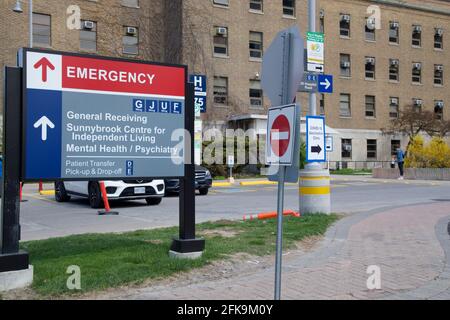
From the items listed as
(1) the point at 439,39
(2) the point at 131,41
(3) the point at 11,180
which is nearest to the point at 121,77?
(3) the point at 11,180

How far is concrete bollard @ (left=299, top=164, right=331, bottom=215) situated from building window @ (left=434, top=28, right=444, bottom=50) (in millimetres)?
43210

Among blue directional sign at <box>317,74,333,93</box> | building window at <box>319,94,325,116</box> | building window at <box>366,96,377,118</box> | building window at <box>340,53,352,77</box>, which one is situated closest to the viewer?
blue directional sign at <box>317,74,333,93</box>

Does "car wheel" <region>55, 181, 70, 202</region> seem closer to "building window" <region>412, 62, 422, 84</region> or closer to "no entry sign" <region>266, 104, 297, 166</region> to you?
"no entry sign" <region>266, 104, 297, 166</region>

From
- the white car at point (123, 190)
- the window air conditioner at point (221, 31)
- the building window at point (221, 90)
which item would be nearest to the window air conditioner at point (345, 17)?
the window air conditioner at point (221, 31)

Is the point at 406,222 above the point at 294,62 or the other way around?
the other way around

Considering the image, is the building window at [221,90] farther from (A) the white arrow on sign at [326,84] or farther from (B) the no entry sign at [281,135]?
(B) the no entry sign at [281,135]

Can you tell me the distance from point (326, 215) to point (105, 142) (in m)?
6.47

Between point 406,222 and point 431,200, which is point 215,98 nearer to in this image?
point 431,200

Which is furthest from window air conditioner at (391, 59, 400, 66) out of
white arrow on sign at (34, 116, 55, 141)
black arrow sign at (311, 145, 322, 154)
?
white arrow on sign at (34, 116, 55, 141)

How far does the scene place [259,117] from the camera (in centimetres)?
3500

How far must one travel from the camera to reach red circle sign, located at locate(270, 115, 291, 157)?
488 centimetres

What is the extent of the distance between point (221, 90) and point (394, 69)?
18.5 metres
